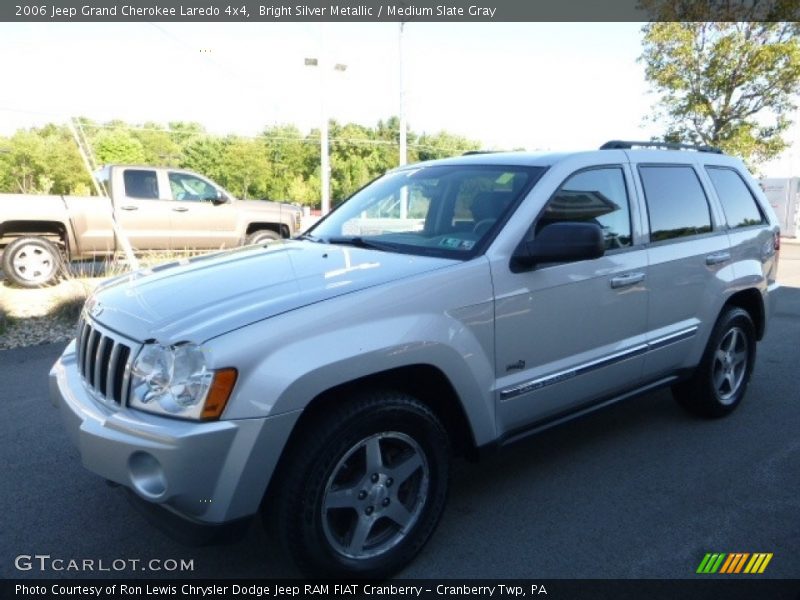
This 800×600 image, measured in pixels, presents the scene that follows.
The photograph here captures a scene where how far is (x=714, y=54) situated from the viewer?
633 inches

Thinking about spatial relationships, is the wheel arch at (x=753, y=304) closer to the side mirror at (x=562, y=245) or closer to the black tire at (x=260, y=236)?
the side mirror at (x=562, y=245)

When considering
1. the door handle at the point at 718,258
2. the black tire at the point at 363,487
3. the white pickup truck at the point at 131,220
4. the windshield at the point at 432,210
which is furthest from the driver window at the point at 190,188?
the black tire at the point at 363,487

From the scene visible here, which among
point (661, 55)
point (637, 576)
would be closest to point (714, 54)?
point (661, 55)

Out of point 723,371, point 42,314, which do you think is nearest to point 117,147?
point 42,314

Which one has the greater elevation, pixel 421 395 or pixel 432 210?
pixel 432 210

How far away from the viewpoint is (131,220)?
36.7 ft

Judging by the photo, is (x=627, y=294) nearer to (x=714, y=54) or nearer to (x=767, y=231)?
(x=767, y=231)

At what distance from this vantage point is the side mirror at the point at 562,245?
9.28 ft

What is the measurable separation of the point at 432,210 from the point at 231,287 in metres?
1.38

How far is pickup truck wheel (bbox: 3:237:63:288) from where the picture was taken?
948 cm

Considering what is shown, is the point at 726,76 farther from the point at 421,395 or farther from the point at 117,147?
the point at 117,147

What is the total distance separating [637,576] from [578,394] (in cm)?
93

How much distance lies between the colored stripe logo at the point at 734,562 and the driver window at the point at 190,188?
10.9m

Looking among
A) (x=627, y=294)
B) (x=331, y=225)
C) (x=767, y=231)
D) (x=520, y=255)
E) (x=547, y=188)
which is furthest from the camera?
(x=767, y=231)
